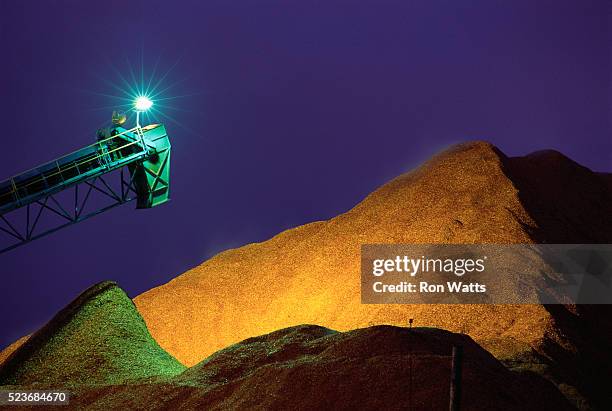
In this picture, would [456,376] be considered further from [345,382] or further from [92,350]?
[92,350]

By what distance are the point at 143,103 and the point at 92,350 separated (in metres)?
4.73

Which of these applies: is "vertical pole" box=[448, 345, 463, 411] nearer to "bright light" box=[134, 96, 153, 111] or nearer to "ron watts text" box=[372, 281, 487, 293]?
"ron watts text" box=[372, 281, 487, 293]

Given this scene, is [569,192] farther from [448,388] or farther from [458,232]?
[448,388]

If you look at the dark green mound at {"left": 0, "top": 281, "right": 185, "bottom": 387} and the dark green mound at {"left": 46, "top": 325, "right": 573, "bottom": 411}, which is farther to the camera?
the dark green mound at {"left": 0, "top": 281, "right": 185, "bottom": 387}

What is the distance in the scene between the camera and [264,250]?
2078 cm

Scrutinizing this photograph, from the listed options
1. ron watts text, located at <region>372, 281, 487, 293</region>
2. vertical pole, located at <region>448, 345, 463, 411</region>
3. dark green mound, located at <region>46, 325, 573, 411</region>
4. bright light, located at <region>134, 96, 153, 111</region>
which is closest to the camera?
vertical pole, located at <region>448, 345, 463, 411</region>

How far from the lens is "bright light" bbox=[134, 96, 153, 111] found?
13.1 metres

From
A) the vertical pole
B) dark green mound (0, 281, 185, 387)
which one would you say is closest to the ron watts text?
dark green mound (0, 281, 185, 387)
